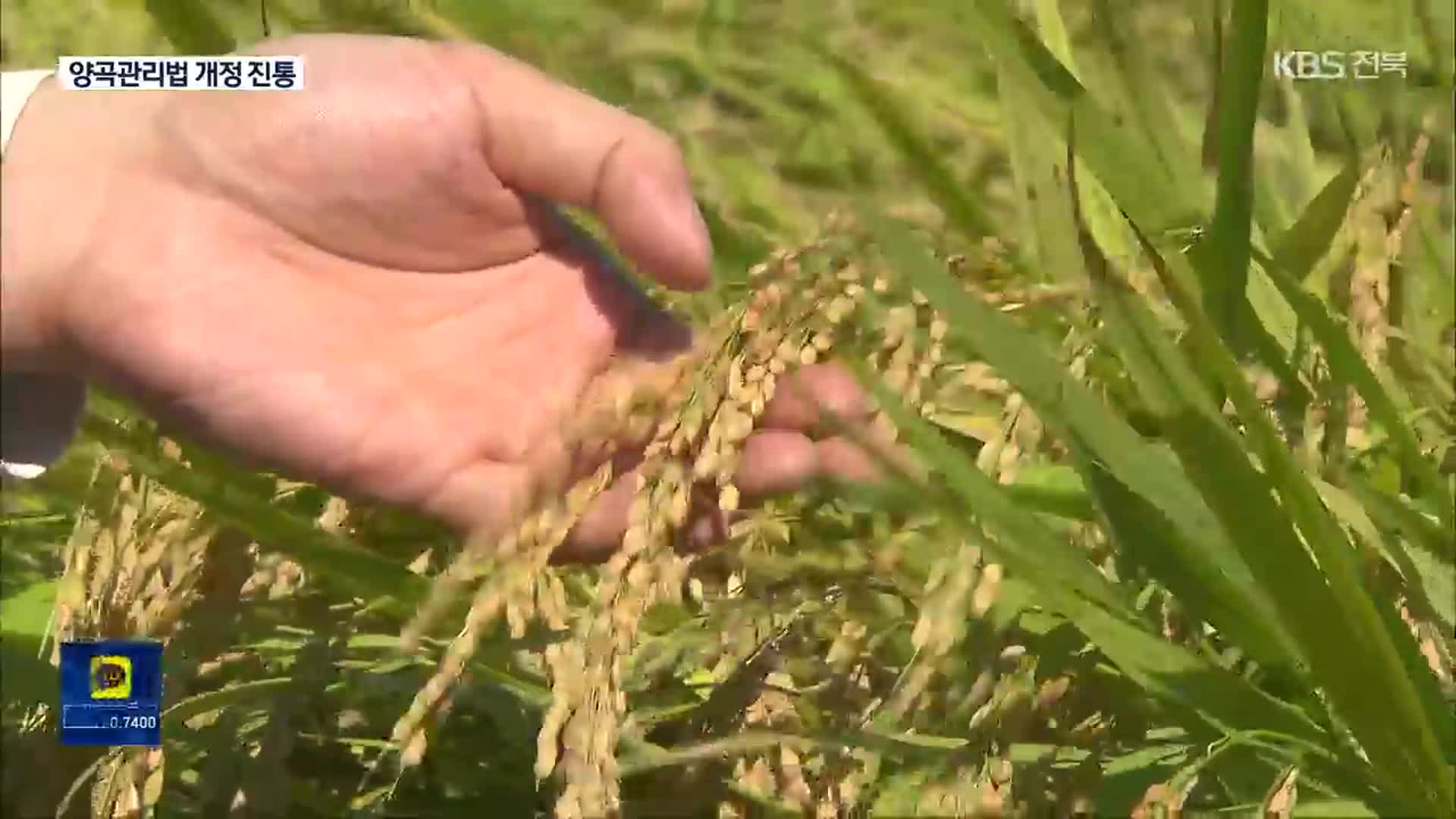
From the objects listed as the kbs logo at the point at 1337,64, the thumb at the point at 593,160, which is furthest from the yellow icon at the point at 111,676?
the kbs logo at the point at 1337,64

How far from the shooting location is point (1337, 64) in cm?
116

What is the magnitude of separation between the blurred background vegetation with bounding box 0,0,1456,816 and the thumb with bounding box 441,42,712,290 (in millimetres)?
82

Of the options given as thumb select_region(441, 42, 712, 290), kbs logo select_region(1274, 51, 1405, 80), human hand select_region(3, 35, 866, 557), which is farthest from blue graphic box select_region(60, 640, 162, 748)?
kbs logo select_region(1274, 51, 1405, 80)

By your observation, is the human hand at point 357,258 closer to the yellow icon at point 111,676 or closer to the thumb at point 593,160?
the thumb at point 593,160

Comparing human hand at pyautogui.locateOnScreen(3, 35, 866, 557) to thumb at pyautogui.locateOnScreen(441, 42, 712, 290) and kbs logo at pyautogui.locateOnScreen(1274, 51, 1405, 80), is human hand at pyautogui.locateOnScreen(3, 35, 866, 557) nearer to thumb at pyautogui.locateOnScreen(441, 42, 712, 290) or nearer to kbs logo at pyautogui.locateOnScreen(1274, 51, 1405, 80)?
thumb at pyautogui.locateOnScreen(441, 42, 712, 290)

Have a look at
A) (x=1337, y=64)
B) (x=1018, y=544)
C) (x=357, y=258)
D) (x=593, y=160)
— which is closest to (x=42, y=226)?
(x=357, y=258)

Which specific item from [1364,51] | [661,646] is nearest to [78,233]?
[661,646]

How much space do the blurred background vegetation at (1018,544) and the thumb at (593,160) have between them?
0.08 m


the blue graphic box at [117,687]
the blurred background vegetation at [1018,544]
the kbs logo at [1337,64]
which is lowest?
the blue graphic box at [117,687]

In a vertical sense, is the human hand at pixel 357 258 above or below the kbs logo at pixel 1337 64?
below

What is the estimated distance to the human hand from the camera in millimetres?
937

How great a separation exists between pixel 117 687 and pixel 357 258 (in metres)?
0.35

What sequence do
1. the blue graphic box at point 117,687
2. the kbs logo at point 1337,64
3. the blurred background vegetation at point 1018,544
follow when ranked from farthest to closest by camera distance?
the kbs logo at point 1337,64 < the blue graphic box at point 117,687 < the blurred background vegetation at point 1018,544

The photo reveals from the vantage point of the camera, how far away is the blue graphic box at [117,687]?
2.84ft
